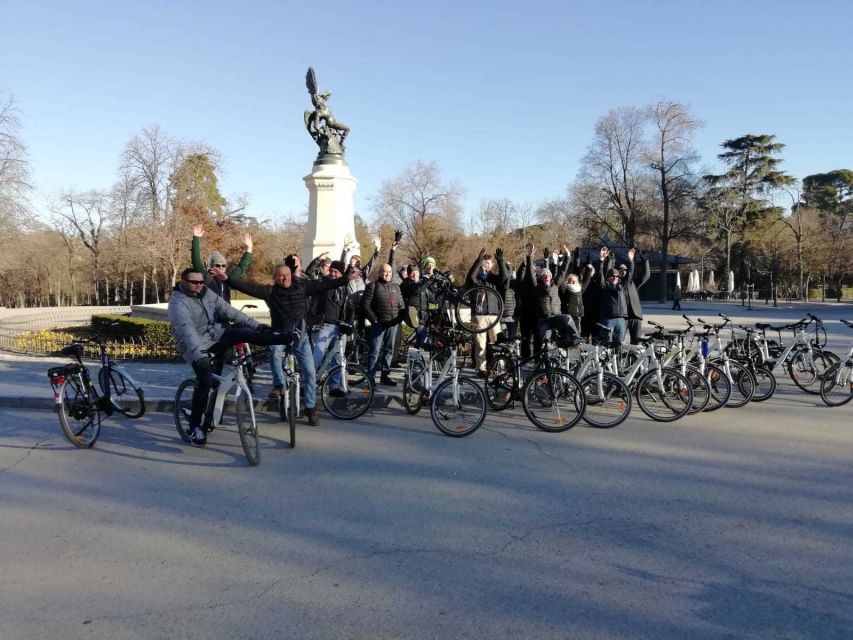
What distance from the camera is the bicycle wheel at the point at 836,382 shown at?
838cm

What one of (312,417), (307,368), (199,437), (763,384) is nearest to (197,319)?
(199,437)

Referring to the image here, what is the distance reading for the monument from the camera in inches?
688

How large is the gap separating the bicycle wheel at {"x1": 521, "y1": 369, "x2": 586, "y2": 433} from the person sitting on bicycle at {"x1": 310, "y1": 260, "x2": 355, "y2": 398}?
2319 mm

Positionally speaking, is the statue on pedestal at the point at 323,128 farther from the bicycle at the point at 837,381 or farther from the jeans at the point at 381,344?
the bicycle at the point at 837,381

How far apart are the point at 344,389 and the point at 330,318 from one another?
1.64 meters

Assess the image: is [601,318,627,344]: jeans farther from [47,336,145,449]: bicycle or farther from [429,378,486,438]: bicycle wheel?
[47,336,145,449]: bicycle

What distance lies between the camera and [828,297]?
164 feet

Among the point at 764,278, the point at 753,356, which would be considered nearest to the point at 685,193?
the point at 764,278

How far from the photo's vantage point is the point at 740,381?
26.9 feet

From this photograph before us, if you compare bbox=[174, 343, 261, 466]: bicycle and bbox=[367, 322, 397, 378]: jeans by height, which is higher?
bbox=[367, 322, 397, 378]: jeans

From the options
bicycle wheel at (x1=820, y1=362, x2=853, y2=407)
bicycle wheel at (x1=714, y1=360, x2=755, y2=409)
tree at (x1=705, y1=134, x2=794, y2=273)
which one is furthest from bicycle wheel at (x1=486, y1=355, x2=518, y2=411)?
tree at (x1=705, y1=134, x2=794, y2=273)

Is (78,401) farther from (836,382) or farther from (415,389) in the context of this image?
(836,382)

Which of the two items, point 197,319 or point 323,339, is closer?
point 197,319

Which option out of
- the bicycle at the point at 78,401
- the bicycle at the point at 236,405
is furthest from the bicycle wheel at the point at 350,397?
the bicycle at the point at 78,401
